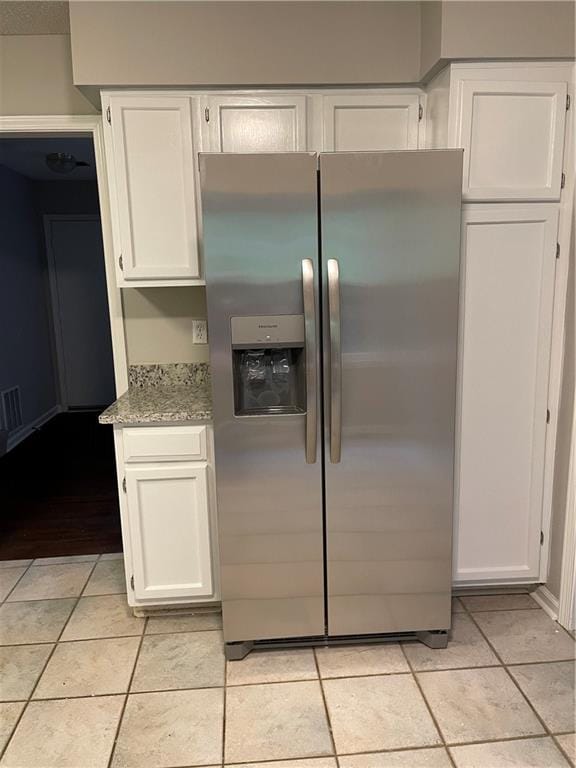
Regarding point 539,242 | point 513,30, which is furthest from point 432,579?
point 513,30

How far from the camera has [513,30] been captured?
6.64 feet

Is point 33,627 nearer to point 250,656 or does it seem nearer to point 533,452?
point 250,656

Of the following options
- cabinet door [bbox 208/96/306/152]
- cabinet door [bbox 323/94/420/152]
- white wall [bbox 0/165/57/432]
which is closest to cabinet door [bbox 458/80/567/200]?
cabinet door [bbox 323/94/420/152]

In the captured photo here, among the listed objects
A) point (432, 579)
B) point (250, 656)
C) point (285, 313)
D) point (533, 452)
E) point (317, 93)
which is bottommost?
point (250, 656)

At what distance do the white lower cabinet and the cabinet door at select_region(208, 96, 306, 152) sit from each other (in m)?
1.20

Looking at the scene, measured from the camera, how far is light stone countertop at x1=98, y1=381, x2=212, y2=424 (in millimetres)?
2152

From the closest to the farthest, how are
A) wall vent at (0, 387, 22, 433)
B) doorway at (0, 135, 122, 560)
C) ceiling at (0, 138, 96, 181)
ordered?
doorway at (0, 135, 122, 560) < ceiling at (0, 138, 96, 181) < wall vent at (0, 387, 22, 433)

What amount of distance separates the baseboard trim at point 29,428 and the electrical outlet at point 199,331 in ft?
9.68

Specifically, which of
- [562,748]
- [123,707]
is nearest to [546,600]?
[562,748]

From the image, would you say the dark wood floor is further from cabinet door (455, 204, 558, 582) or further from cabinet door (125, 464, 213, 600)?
cabinet door (455, 204, 558, 582)

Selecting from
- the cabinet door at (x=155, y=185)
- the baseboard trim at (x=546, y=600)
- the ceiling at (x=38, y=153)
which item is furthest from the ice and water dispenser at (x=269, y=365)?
the ceiling at (x=38, y=153)

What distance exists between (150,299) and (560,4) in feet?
6.72

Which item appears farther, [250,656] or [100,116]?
[100,116]

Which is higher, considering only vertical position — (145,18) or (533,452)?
(145,18)
